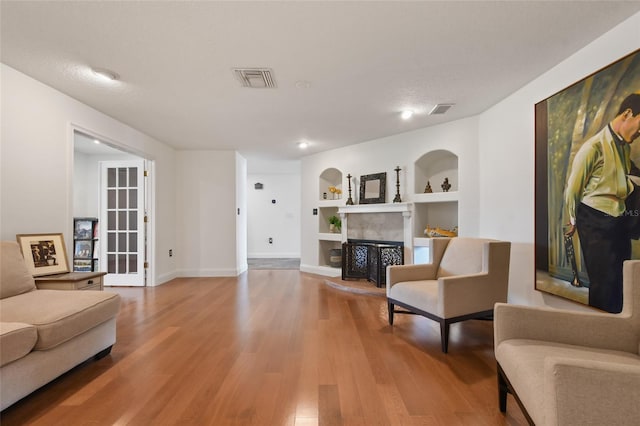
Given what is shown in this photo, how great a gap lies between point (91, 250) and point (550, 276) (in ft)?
21.0

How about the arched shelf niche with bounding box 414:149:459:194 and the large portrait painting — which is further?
the arched shelf niche with bounding box 414:149:459:194

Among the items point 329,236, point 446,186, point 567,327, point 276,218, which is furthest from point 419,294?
point 276,218

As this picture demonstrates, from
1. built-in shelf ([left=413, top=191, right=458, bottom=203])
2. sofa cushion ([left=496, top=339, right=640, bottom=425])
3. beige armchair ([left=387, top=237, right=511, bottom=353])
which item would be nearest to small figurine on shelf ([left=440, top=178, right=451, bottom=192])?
built-in shelf ([left=413, top=191, right=458, bottom=203])

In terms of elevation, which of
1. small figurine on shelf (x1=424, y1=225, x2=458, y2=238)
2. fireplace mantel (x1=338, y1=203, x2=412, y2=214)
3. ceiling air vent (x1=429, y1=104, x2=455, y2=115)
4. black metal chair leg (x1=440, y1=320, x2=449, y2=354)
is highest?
ceiling air vent (x1=429, y1=104, x2=455, y2=115)

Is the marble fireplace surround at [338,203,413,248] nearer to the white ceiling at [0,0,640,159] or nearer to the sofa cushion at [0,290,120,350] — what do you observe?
the white ceiling at [0,0,640,159]

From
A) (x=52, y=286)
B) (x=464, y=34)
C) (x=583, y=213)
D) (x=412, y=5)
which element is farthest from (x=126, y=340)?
(x=583, y=213)

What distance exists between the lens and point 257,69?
2443 millimetres

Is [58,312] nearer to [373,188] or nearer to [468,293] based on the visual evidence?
[468,293]

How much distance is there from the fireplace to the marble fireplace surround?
0.34 ft

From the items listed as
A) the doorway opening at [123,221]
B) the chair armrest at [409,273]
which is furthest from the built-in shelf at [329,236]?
the doorway opening at [123,221]

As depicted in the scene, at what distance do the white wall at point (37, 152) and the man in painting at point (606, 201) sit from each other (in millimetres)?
4614

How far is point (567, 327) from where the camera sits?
1463mm

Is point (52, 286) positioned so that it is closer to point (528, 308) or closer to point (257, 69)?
point (257, 69)

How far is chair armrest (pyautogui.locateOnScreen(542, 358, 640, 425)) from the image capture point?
0.92 metres
